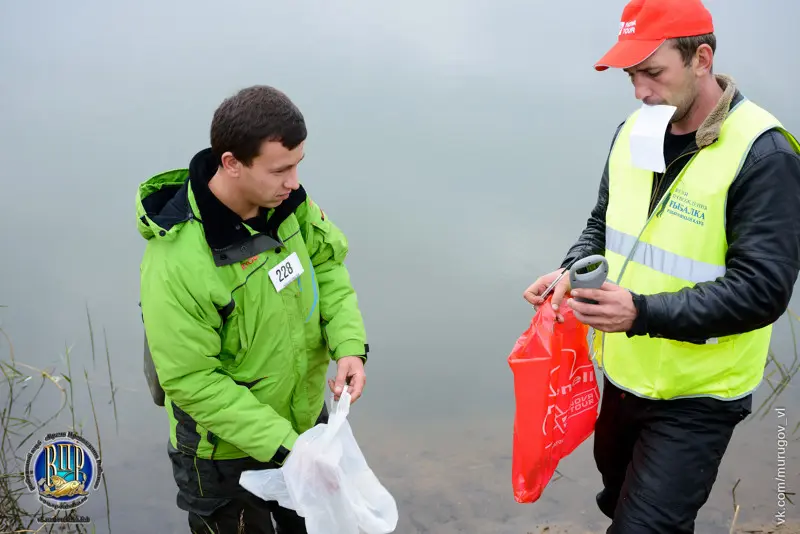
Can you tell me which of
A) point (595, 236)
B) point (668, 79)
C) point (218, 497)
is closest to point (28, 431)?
point (218, 497)

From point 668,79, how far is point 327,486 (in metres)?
1.35

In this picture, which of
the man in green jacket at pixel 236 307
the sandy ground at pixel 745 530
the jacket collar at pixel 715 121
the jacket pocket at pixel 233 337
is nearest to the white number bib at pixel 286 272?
the man in green jacket at pixel 236 307

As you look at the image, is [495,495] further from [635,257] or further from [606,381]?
[635,257]

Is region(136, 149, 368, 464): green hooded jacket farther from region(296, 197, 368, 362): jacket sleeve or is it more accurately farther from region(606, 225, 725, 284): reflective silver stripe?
region(606, 225, 725, 284): reflective silver stripe

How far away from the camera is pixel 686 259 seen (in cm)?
188

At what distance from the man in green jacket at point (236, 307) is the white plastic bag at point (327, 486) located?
6 cm

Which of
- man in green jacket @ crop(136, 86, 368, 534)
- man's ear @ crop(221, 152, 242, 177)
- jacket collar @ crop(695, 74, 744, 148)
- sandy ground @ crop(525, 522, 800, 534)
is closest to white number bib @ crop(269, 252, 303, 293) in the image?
man in green jacket @ crop(136, 86, 368, 534)

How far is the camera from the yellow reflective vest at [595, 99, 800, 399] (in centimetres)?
181

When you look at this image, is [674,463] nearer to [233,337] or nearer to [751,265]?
[751,265]

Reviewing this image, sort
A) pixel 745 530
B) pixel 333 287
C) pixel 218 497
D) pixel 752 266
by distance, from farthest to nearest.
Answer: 1. pixel 745 530
2. pixel 333 287
3. pixel 218 497
4. pixel 752 266

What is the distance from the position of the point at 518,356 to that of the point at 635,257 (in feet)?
1.42

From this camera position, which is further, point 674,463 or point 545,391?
point 545,391

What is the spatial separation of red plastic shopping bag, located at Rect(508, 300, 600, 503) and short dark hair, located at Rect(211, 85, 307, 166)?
0.88 meters

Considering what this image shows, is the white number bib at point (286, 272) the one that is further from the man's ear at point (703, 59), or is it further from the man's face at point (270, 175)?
Result: the man's ear at point (703, 59)
